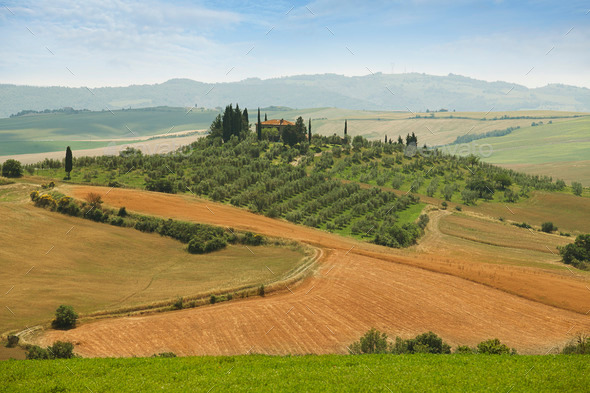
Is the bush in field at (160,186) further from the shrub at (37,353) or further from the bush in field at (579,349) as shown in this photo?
the bush in field at (579,349)

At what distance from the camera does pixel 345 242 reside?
64.3 metres

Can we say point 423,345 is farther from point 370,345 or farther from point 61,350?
point 61,350

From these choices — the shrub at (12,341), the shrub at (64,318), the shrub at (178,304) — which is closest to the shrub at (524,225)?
the shrub at (178,304)

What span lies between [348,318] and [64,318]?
2517 centimetres

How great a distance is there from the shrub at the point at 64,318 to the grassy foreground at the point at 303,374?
965 centimetres

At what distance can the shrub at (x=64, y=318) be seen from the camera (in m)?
33.7

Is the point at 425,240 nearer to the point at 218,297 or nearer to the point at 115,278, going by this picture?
the point at 218,297

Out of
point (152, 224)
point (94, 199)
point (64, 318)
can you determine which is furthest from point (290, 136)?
point (64, 318)

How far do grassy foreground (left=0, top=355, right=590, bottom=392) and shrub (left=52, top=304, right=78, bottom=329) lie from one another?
31.7 ft

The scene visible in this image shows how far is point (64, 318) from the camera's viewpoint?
3378 centimetres

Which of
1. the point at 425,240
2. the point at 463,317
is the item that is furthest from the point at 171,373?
the point at 425,240

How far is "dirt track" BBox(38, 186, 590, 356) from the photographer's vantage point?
106 ft

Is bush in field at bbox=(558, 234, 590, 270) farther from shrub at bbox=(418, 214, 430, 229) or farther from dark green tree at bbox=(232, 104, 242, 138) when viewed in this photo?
dark green tree at bbox=(232, 104, 242, 138)

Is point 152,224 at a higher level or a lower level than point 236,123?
lower
